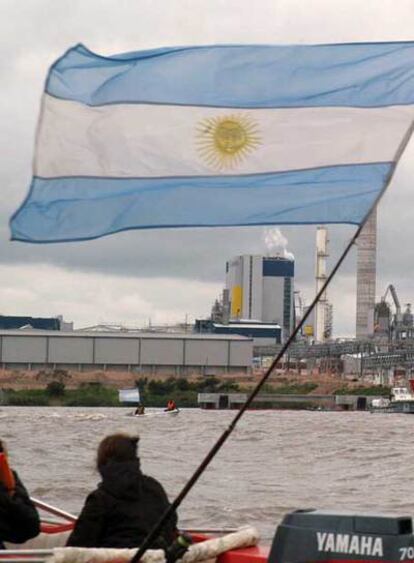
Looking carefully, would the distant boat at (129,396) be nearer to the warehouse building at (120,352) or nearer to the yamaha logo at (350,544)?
the warehouse building at (120,352)

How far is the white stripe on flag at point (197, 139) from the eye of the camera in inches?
374

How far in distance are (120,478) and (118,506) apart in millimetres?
179

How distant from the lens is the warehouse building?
574 feet

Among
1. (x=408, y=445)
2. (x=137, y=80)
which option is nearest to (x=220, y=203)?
(x=137, y=80)

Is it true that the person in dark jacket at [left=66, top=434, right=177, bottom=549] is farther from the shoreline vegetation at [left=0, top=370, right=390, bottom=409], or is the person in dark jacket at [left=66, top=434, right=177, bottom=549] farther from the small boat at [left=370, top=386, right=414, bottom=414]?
the shoreline vegetation at [left=0, top=370, right=390, bottom=409]

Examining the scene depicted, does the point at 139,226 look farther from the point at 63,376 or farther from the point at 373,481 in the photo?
the point at 63,376

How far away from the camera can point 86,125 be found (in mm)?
10109

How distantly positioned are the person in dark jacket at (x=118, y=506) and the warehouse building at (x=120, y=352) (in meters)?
165

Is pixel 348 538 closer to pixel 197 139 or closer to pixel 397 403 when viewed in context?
pixel 197 139

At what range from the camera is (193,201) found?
9789mm

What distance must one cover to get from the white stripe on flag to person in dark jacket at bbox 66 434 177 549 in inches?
69.7

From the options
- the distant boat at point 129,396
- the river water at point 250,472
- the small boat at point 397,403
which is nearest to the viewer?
the river water at point 250,472

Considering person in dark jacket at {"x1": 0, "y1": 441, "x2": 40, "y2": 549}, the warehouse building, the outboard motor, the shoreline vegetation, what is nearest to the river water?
person in dark jacket at {"x1": 0, "y1": 441, "x2": 40, "y2": 549}

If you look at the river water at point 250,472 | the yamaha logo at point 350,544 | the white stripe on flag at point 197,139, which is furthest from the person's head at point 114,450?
the river water at point 250,472
